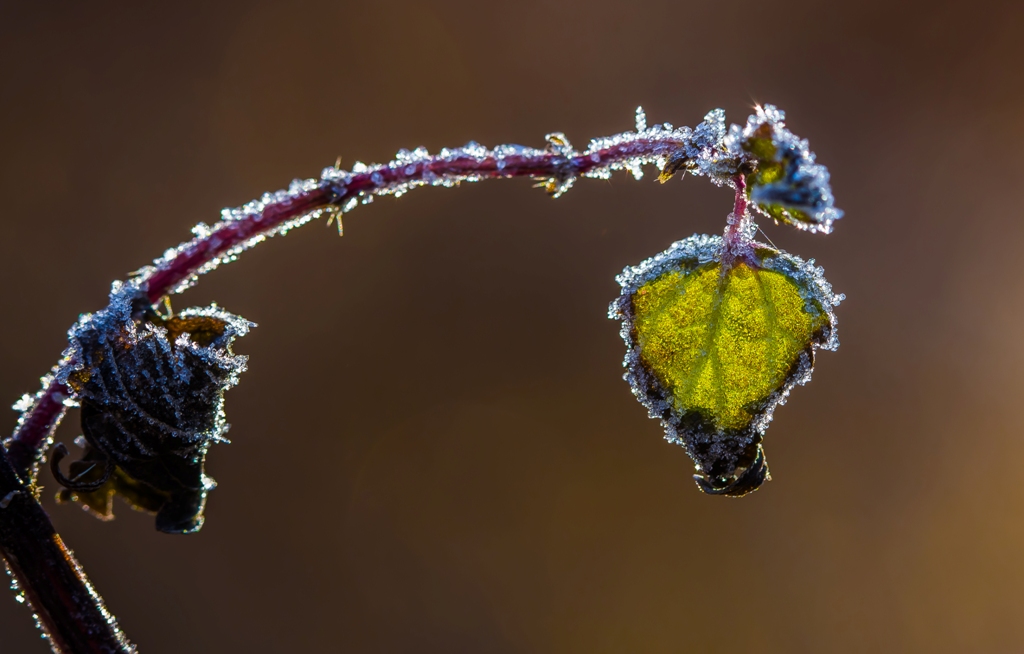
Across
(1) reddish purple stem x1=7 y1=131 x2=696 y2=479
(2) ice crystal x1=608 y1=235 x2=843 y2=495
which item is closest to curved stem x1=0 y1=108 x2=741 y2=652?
(1) reddish purple stem x1=7 y1=131 x2=696 y2=479

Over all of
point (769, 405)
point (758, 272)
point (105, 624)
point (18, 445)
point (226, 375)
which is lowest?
point (105, 624)

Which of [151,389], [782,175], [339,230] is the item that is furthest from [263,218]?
[782,175]

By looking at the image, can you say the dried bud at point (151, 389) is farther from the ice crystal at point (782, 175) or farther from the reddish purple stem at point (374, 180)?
the ice crystal at point (782, 175)

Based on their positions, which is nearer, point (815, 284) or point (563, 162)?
point (563, 162)

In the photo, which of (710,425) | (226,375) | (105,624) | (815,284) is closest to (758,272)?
(815,284)

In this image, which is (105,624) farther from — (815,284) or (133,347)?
(815,284)

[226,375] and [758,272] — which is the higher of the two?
[758,272]

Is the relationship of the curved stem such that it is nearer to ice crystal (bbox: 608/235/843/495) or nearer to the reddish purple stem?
the reddish purple stem
